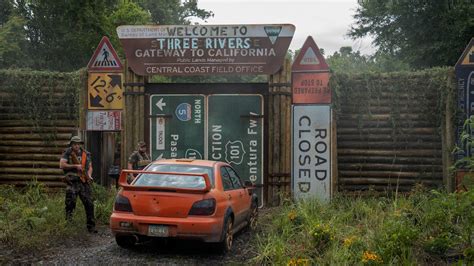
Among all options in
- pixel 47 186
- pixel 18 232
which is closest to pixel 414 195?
pixel 18 232

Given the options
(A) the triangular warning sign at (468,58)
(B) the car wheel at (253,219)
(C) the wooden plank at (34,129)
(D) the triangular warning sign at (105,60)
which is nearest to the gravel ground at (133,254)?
(B) the car wheel at (253,219)

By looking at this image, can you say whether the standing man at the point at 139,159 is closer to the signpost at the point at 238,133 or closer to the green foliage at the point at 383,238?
the signpost at the point at 238,133

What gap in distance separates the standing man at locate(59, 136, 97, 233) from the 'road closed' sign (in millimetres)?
4591

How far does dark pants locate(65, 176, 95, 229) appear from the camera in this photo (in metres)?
8.93

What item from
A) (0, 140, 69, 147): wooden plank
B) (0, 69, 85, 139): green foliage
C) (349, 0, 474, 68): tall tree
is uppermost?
(349, 0, 474, 68): tall tree

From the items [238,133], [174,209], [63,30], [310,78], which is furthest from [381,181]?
[63,30]

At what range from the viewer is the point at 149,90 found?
39.6ft

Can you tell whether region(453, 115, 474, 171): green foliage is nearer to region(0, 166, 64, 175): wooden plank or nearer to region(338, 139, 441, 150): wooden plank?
region(338, 139, 441, 150): wooden plank

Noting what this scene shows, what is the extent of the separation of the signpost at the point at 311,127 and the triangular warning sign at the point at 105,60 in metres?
3.92

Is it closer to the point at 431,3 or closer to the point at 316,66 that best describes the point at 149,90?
the point at 316,66

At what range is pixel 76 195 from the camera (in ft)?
29.6

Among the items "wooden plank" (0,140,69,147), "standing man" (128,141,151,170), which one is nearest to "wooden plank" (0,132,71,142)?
"wooden plank" (0,140,69,147)

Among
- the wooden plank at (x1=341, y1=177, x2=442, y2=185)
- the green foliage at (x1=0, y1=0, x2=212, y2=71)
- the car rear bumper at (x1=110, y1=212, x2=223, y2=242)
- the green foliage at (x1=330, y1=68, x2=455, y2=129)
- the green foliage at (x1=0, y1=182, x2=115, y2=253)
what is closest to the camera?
the car rear bumper at (x1=110, y1=212, x2=223, y2=242)

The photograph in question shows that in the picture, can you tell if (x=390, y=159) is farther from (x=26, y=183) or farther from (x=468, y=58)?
(x=26, y=183)
